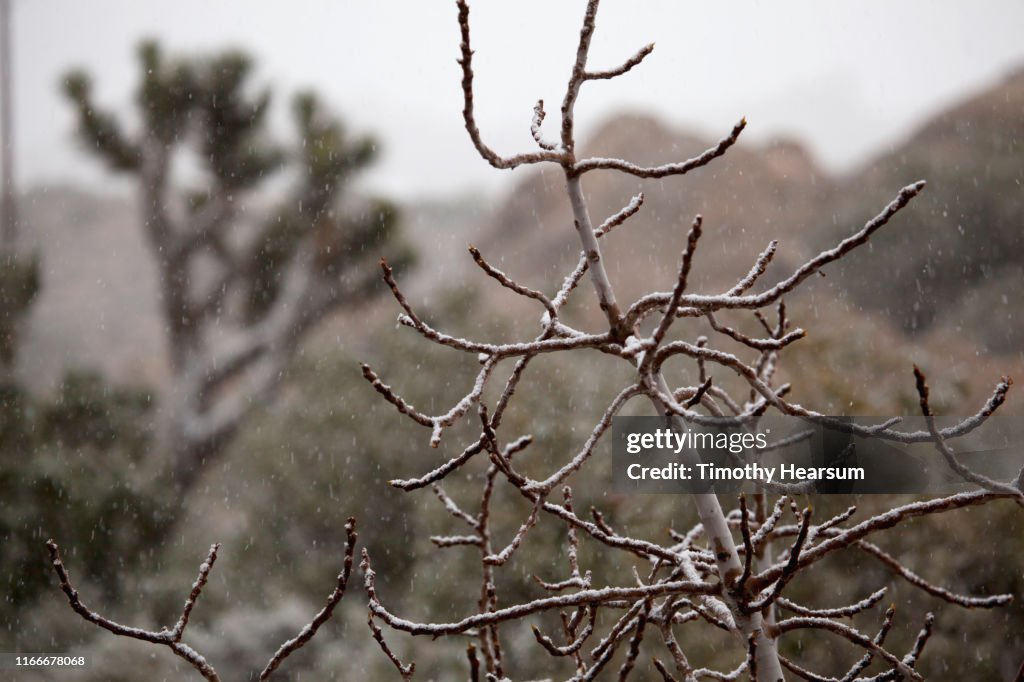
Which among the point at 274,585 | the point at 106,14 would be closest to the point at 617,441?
the point at 274,585

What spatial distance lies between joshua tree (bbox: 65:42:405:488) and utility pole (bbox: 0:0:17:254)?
3046 millimetres

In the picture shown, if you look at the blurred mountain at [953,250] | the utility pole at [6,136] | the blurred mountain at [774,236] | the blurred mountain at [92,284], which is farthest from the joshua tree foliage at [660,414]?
the blurred mountain at [92,284]

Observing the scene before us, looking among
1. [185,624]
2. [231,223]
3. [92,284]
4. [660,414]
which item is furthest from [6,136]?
[660,414]

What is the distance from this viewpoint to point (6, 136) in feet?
36.7

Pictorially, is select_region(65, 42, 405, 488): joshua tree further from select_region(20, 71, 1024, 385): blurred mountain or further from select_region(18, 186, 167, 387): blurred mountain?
select_region(18, 186, 167, 387): blurred mountain

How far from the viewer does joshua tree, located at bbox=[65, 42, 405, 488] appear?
878 centimetres

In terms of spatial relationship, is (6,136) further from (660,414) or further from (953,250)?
(660,414)

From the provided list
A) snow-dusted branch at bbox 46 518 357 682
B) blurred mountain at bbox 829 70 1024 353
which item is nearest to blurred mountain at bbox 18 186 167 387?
blurred mountain at bbox 829 70 1024 353

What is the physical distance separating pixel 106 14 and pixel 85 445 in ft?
72.7

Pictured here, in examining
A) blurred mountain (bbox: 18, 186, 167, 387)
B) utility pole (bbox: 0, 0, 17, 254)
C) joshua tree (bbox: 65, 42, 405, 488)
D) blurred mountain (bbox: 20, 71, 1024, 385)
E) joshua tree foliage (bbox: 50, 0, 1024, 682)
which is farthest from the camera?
blurred mountain (bbox: 18, 186, 167, 387)

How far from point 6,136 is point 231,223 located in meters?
4.37

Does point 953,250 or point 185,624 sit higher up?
point 953,250

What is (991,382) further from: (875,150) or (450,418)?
(875,150)

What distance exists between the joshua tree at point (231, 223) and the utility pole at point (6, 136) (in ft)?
9.99
